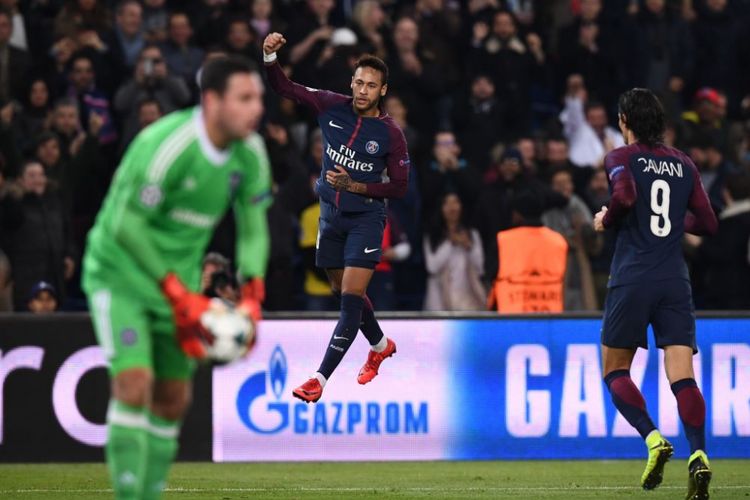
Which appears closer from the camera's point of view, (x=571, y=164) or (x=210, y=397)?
(x=210, y=397)

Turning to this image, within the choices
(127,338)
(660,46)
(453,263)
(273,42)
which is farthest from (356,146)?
(660,46)

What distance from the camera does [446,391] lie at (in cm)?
1317

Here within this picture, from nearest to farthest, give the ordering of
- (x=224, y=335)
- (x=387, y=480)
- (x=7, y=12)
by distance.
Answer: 1. (x=224, y=335)
2. (x=387, y=480)
3. (x=7, y=12)

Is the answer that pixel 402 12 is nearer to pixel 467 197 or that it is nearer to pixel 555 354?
pixel 467 197

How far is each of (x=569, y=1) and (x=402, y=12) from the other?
275 centimetres

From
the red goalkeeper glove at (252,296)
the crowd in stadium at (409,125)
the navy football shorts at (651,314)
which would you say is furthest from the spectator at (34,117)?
the red goalkeeper glove at (252,296)

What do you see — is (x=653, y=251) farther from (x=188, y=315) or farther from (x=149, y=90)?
(x=149, y=90)

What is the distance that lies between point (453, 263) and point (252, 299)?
335 inches

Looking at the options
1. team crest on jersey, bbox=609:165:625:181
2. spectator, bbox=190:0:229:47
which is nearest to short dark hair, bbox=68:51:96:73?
spectator, bbox=190:0:229:47

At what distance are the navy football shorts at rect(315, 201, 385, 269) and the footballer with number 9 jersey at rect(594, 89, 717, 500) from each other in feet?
6.41

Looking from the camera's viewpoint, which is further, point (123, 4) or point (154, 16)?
point (154, 16)

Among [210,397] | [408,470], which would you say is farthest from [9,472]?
[408,470]

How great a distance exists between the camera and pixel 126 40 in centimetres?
1648

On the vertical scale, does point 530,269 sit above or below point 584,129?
below
